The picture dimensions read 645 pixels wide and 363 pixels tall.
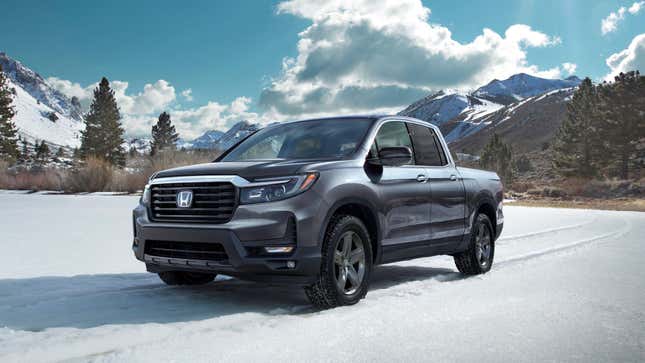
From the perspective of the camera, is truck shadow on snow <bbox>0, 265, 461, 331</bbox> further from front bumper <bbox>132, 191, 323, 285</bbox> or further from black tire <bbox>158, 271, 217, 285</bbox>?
front bumper <bbox>132, 191, 323, 285</bbox>

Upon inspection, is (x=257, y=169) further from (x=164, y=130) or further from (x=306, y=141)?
(x=164, y=130)

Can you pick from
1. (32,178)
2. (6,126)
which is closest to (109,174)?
(32,178)

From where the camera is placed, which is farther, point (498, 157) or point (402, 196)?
point (498, 157)

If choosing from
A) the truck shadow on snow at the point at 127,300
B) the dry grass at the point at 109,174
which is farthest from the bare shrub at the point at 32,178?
the truck shadow on snow at the point at 127,300

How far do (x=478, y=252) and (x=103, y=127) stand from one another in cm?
8037

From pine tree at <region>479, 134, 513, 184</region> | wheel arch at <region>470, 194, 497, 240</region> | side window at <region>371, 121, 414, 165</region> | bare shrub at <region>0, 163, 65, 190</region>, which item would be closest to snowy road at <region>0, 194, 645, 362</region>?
wheel arch at <region>470, 194, 497, 240</region>

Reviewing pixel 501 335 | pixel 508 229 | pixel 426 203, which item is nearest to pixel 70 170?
pixel 508 229

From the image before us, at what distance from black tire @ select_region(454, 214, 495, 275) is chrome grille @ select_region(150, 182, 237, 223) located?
3.86 metres

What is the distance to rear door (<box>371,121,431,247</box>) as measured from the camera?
614 cm

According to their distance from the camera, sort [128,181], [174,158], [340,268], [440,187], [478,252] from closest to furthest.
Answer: [340,268]
[440,187]
[478,252]
[174,158]
[128,181]

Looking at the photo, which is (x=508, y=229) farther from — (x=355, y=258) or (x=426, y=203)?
(x=355, y=258)

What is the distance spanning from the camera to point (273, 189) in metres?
5.20

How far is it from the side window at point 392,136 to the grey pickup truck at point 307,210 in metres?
0.02

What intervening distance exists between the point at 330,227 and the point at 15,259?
15.5 ft
